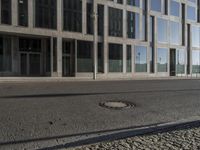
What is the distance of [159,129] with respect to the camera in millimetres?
8203

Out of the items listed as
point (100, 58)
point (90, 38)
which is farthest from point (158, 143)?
point (100, 58)

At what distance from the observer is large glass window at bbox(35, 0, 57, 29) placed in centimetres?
3488

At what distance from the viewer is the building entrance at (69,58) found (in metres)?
38.1

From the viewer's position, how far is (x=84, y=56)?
126 feet

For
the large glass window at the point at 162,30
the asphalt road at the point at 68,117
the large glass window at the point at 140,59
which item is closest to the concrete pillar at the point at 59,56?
the large glass window at the point at 140,59

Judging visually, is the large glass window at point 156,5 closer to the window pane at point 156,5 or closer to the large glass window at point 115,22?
the window pane at point 156,5

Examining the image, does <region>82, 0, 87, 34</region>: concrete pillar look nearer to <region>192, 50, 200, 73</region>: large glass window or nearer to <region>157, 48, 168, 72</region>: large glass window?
<region>157, 48, 168, 72</region>: large glass window

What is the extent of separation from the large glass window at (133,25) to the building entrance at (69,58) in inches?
373

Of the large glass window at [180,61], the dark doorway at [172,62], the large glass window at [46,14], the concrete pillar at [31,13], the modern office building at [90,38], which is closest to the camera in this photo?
the concrete pillar at [31,13]

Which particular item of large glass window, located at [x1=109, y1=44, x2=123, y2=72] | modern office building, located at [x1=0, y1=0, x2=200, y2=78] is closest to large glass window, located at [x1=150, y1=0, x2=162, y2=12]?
modern office building, located at [x1=0, y1=0, x2=200, y2=78]

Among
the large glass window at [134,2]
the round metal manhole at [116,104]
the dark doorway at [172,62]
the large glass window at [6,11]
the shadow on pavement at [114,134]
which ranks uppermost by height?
the large glass window at [134,2]

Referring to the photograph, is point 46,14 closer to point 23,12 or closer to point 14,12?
point 23,12

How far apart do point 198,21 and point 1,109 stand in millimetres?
54852

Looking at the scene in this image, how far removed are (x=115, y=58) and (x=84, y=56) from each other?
5.41 meters
